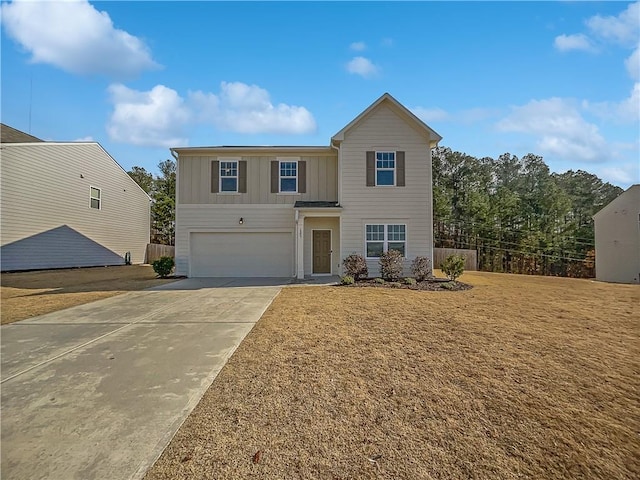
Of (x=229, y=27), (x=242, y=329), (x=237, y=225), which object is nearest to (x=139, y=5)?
(x=229, y=27)

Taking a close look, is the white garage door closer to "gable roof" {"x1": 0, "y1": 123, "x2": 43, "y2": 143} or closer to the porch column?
the porch column

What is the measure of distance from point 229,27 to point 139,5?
2393 millimetres

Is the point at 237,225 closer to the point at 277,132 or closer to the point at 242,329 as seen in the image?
the point at 277,132

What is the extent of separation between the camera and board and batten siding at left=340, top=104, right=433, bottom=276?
45.9 ft

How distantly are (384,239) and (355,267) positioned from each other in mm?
2002

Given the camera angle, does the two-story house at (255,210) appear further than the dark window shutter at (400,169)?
Yes

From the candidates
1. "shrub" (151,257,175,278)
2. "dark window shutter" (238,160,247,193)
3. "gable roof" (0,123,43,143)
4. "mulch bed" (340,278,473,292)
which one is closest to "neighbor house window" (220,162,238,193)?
"dark window shutter" (238,160,247,193)

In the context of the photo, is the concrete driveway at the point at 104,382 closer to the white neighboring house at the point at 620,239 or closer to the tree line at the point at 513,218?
the white neighboring house at the point at 620,239

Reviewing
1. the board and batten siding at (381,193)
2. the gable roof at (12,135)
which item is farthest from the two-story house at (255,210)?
the gable roof at (12,135)

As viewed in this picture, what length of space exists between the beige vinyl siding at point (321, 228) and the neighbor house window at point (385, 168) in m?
2.47

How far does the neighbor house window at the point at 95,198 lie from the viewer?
20953mm

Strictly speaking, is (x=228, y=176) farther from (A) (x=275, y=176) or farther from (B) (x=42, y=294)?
(B) (x=42, y=294)

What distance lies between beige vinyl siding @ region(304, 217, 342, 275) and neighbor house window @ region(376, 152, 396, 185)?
8.09 ft

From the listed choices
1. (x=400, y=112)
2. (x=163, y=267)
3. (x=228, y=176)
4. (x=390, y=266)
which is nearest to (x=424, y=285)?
(x=390, y=266)
